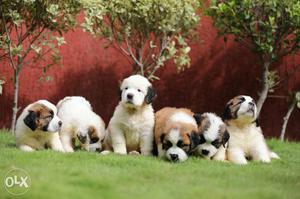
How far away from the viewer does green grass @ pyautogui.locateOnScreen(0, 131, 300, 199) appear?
610cm

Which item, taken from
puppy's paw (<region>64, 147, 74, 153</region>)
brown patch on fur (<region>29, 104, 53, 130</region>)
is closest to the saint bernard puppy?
puppy's paw (<region>64, 147, 74, 153</region>)

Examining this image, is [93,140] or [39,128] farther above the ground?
[39,128]

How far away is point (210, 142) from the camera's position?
8.55 m

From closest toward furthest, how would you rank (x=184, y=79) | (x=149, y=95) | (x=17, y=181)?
1. (x=17, y=181)
2. (x=149, y=95)
3. (x=184, y=79)

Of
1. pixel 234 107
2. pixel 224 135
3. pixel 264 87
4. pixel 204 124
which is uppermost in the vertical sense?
pixel 264 87

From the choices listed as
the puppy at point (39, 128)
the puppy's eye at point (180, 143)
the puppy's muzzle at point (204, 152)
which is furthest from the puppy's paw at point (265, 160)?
the puppy at point (39, 128)

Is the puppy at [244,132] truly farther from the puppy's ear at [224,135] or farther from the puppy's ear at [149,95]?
the puppy's ear at [149,95]

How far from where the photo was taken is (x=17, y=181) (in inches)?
245

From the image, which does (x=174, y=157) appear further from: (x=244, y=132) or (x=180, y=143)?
(x=244, y=132)

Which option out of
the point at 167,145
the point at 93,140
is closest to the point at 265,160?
the point at 167,145

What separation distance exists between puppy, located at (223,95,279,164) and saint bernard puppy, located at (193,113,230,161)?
9.2 inches

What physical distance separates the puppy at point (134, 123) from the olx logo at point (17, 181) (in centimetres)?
220

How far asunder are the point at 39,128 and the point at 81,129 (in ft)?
2.11

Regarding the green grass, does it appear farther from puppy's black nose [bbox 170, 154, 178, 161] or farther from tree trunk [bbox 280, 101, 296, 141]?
tree trunk [bbox 280, 101, 296, 141]
